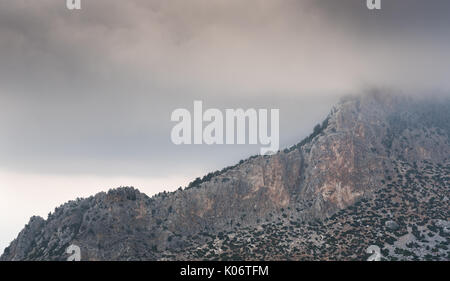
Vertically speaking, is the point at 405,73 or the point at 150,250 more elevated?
the point at 405,73

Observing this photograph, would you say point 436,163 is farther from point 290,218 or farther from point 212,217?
point 212,217

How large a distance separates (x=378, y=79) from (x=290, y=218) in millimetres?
74172

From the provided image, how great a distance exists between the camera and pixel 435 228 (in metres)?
114

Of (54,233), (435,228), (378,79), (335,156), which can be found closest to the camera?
(435,228)

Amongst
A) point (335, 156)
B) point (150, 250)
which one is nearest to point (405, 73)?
point (335, 156)

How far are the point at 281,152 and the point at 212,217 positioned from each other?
114ft

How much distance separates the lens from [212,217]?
132 metres

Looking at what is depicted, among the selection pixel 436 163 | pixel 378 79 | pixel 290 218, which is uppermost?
pixel 378 79

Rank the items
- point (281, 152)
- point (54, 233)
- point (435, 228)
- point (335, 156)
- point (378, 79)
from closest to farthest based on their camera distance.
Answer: point (435, 228) → point (54, 233) → point (335, 156) → point (281, 152) → point (378, 79)

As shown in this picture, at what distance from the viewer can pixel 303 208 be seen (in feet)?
422

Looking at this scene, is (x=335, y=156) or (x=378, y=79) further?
(x=378, y=79)

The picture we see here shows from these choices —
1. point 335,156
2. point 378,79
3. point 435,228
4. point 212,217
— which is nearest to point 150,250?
point 212,217

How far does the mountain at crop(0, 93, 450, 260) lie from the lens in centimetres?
11319

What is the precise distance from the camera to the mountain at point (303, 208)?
113 meters
